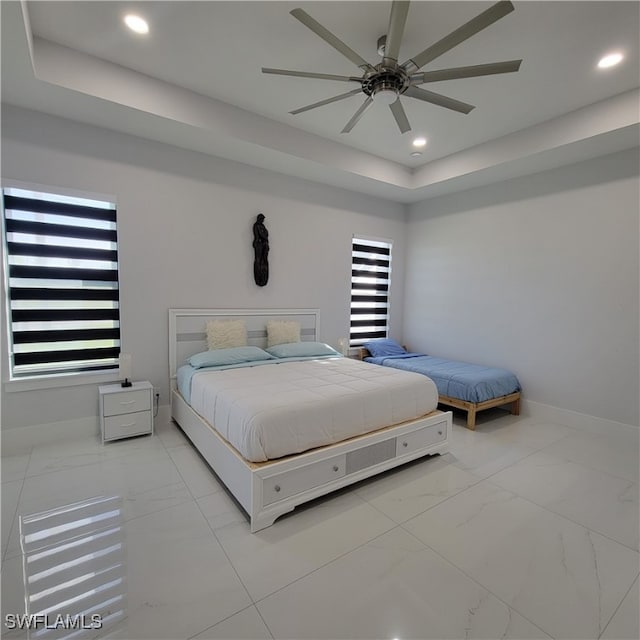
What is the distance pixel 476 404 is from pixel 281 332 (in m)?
2.42

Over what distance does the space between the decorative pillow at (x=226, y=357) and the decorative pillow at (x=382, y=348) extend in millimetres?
1841

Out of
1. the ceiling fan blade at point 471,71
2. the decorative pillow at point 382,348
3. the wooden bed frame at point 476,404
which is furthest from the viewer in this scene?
the decorative pillow at point 382,348

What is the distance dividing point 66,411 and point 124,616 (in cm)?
235

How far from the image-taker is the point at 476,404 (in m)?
3.62

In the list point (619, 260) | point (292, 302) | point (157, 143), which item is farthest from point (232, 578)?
point (619, 260)

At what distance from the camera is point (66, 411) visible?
3.14 meters

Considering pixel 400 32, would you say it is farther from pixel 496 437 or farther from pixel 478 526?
pixel 496 437

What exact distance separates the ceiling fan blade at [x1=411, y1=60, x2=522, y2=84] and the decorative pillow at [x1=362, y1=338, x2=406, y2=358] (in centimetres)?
355

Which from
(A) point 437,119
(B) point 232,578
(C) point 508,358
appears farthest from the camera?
(C) point 508,358

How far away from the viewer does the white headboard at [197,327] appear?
364 centimetres

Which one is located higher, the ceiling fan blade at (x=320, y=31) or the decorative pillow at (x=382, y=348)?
the ceiling fan blade at (x=320, y=31)

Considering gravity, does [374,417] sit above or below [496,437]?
above

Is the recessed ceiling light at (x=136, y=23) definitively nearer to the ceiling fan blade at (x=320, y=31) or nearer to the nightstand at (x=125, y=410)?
the ceiling fan blade at (x=320, y=31)

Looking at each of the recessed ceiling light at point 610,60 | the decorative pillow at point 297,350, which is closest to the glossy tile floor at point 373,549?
the decorative pillow at point 297,350
